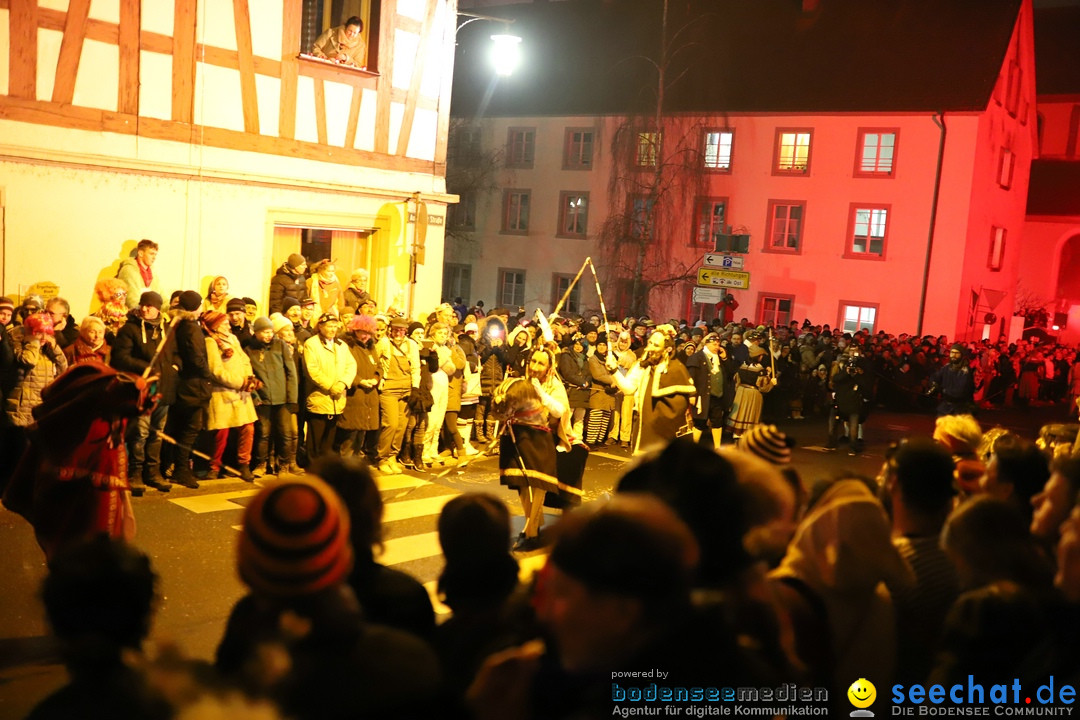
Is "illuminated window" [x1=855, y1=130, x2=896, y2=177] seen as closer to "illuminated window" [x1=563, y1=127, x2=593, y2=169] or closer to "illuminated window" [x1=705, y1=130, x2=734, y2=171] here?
"illuminated window" [x1=705, y1=130, x2=734, y2=171]

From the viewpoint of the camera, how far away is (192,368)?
10555mm

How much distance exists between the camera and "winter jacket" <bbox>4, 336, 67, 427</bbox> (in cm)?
963

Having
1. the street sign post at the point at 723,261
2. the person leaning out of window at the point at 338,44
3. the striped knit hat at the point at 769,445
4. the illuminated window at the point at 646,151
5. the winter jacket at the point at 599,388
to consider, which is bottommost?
the winter jacket at the point at 599,388

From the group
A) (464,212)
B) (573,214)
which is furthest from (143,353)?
(464,212)

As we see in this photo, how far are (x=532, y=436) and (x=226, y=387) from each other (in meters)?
3.59

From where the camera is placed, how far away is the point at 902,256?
3300 cm

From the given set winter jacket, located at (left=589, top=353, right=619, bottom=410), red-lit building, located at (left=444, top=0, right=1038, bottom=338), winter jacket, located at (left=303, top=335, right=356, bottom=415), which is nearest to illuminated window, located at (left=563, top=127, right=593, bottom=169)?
red-lit building, located at (left=444, top=0, right=1038, bottom=338)

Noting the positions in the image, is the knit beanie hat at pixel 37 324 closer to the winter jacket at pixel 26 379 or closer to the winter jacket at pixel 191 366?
→ the winter jacket at pixel 26 379

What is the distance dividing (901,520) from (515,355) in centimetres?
1065

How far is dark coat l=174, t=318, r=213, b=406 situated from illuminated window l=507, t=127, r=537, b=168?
3042 cm

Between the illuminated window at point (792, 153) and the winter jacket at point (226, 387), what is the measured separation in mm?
27668

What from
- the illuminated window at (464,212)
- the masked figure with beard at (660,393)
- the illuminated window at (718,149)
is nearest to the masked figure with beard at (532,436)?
the masked figure with beard at (660,393)

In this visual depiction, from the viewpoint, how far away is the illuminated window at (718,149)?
3594 centimetres

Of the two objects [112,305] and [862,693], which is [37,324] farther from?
[862,693]
